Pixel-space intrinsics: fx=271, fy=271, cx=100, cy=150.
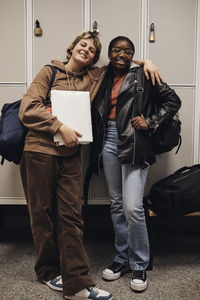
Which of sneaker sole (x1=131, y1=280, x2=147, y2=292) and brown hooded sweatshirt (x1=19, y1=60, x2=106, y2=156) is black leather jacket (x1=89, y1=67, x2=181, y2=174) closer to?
brown hooded sweatshirt (x1=19, y1=60, x2=106, y2=156)


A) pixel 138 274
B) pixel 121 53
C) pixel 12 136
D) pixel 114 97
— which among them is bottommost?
pixel 138 274

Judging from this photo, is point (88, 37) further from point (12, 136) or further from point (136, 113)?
point (12, 136)

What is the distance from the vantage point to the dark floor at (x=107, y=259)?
5.65ft

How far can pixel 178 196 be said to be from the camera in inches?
75.8

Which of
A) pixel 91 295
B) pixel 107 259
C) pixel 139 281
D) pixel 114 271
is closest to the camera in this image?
pixel 91 295

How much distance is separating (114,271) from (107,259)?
0.29m

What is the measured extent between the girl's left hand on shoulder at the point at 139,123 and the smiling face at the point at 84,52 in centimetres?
53

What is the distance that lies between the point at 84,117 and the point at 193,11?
1328 millimetres

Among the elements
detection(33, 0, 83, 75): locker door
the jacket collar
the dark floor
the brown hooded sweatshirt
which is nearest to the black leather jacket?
the jacket collar

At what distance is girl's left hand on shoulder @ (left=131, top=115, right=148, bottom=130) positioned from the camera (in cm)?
172

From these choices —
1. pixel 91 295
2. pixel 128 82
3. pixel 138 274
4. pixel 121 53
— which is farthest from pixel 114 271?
pixel 121 53

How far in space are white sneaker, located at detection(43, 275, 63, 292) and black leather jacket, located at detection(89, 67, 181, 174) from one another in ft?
2.87

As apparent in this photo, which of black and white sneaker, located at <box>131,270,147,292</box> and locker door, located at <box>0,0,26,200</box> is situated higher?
locker door, located at <box>0,0,26,200</box>

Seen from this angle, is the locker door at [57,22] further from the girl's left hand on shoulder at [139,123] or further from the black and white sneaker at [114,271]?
the black and white sneaker at [114,271]
